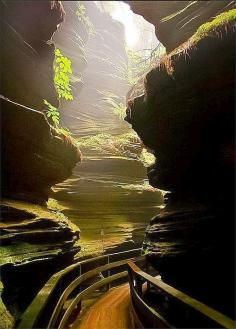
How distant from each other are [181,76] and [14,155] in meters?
6.25

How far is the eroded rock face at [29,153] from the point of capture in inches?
375

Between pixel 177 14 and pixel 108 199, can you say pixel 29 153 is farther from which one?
pixel 108 199

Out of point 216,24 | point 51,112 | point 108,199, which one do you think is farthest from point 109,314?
point 108,199

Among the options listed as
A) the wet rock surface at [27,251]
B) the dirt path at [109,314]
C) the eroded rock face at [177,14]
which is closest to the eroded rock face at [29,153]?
the wet rock surface at [27,251]

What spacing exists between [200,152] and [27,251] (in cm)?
564

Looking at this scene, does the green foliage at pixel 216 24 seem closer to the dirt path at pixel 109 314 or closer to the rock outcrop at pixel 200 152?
the rock outcrop at pixel 200 152

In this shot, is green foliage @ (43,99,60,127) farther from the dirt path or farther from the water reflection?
the water reflection

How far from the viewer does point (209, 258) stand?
725cm

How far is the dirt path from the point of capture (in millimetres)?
6596

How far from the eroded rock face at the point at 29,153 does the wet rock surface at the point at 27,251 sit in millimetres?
1059

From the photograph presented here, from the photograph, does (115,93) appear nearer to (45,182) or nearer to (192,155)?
(45,182)

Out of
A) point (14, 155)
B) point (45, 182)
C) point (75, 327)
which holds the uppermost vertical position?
point (14, 155)

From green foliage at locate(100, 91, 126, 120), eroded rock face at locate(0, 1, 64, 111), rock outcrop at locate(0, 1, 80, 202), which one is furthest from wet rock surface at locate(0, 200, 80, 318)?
green foliage at locate(100, 91, 126, 120)

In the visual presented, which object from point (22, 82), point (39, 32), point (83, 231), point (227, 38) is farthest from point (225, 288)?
point (83, 231)
